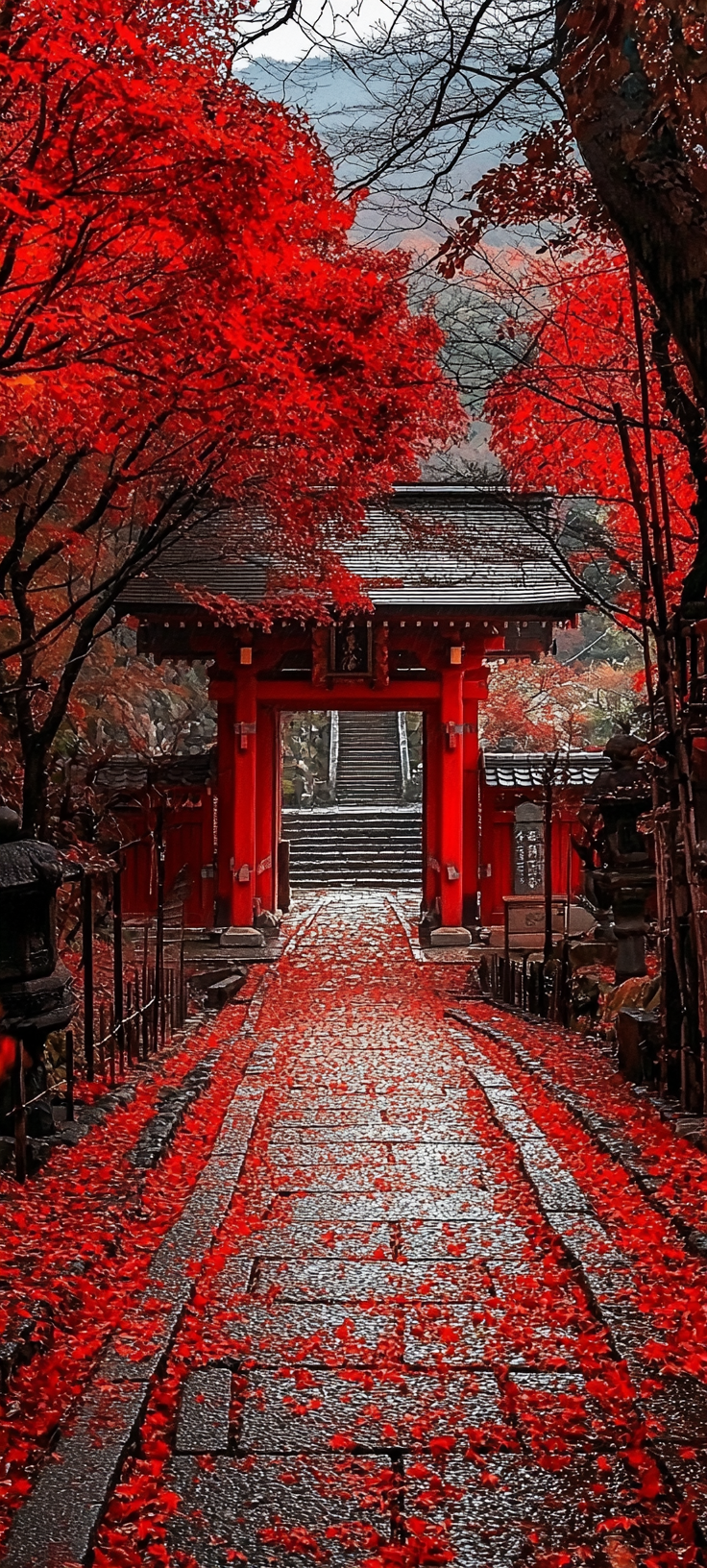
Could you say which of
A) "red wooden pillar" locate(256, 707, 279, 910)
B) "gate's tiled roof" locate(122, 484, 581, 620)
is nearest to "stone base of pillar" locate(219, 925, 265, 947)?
"red wooden pillar" locate(256, 707, 279, 910)

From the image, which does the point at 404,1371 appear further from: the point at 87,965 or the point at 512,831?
the point at 512,831

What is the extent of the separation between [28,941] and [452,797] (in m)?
12.0

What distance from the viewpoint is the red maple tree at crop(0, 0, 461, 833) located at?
6.00 metres

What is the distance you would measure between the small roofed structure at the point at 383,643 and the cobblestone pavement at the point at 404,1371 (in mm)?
10374

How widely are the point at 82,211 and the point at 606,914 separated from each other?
10971mm

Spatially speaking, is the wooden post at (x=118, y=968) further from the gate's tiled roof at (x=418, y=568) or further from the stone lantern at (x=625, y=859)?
the gate's tiled roof at (x=418, y=568)

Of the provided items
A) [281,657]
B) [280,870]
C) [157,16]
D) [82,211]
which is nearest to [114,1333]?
[82,211]

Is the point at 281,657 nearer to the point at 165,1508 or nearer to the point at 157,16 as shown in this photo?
the point at 157,16

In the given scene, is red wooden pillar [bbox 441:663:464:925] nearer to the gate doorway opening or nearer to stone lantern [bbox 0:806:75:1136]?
the gate doorway opening

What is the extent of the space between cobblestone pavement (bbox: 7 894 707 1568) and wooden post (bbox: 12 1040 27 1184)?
0.81 m

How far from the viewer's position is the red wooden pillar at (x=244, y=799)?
18.1m

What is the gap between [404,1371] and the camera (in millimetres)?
4262

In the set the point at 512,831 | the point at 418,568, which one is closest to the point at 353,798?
the point at 512,831

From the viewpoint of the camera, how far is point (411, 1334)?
4586 mm
